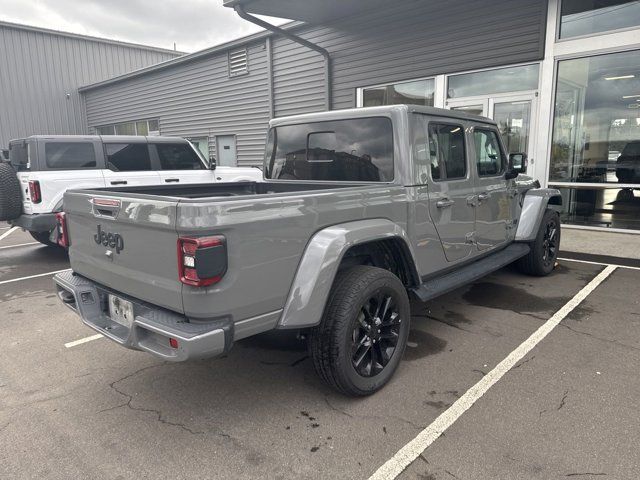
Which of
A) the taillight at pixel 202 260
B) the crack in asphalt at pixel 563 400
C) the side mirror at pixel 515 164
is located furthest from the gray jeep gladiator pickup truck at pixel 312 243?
the crack in asphalt at pixel 563 400

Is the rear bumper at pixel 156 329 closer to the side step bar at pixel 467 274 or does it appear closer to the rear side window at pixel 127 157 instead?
the side step bar at pixel 467 274

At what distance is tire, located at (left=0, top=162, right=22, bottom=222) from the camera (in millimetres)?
6465

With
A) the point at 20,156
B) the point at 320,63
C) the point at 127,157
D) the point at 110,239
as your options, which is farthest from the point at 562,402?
the point at 320,63

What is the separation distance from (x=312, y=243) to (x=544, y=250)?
13.1 ft

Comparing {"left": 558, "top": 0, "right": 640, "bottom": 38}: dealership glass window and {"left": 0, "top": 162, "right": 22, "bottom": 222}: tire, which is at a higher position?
{"left": 558, "top": 0, "right": 640, "bottom": 38}: dealership glass window

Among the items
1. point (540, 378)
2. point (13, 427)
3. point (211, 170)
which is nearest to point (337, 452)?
point (540, 378)

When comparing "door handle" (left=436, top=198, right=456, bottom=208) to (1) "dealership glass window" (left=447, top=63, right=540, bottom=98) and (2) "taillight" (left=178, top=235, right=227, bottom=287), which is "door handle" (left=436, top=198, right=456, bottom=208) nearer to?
(2) "taillight" (left=178, top=235, right=227, bottom=287)

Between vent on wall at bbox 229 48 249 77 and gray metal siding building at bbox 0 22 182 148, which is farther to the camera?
gray metal siding building at bbox 0 22 182 148

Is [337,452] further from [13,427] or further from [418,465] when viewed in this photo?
[13,427]

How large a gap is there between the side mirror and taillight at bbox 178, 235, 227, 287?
3.47 m

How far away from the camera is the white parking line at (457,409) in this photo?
2.31 m

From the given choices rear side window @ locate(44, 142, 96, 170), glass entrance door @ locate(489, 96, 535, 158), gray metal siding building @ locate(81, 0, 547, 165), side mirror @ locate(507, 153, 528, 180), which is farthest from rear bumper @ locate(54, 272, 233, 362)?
gray metal siding building @ locate(81, 0, 547, 165)

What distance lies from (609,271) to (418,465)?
479cm

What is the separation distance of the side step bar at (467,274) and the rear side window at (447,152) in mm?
831
